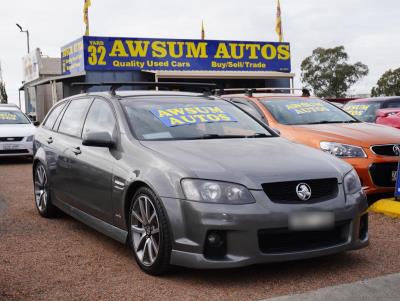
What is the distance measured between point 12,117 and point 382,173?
11.2 metres

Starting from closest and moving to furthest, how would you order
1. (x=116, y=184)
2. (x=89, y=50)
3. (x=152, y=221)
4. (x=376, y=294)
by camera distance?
(x=376, y=294), (x=152, y=221), (x=116, y=184), (x=89, y=50)

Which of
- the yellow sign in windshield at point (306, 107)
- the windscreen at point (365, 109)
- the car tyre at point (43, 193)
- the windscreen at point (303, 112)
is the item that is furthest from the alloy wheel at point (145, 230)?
the windscreen at point (365, 109)

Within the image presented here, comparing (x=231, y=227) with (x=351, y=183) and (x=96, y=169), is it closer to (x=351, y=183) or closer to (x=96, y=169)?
(x=351, y=183)

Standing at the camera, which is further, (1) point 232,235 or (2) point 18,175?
(2) point 18,175

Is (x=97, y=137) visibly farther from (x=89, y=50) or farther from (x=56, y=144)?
(x=89, y=50)

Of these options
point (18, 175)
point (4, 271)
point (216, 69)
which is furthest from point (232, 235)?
point (216, 69)

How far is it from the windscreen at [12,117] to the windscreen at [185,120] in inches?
413

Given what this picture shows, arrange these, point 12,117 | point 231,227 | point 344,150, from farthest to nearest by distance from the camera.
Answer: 1. point 12,117
2. point 344,150
3. point 231,227

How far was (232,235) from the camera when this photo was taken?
4.13 metres

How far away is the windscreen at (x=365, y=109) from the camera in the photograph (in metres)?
13.2

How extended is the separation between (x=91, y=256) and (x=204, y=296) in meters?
1.49

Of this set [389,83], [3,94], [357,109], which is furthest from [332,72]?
[357,109]

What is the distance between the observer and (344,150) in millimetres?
7086

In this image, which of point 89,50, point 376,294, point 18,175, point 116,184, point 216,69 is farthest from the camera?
point 216,69
